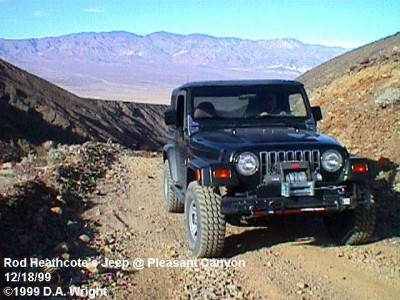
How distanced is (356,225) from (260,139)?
4.53ft

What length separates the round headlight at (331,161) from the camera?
20.5ft

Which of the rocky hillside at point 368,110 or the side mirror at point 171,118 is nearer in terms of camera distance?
the side mirror at point 171,118

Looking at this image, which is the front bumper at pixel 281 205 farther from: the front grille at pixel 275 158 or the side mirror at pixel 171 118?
the side mirror at pixel 171 118

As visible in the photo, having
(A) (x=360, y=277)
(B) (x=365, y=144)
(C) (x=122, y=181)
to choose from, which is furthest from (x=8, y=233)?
(B) (x=365, y=144)

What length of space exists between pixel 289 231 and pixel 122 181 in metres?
4.95

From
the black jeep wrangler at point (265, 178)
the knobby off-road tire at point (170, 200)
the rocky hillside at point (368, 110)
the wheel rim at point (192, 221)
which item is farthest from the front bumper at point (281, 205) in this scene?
the rocky hillside at point (368, 110)

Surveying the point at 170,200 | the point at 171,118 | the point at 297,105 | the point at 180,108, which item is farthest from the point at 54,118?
the point at 297,105

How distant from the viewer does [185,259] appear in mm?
6348

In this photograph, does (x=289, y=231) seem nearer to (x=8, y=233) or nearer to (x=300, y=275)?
(x=300, y=275)

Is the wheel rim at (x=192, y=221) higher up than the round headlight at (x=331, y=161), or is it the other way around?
the round headlight at (x=331, y=161)

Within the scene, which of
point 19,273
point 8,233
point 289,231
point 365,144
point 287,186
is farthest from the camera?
point 365,144

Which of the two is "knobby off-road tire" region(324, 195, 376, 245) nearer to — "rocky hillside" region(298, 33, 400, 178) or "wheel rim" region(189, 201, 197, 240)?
"wheel rim" region(189, 201, 197, 240)

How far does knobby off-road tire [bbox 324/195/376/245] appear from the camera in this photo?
6.52m

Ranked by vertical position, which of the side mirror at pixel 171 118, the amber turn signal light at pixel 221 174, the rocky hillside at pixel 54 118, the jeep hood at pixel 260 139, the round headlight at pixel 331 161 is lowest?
the amber turn signal light at pixel 221 174
